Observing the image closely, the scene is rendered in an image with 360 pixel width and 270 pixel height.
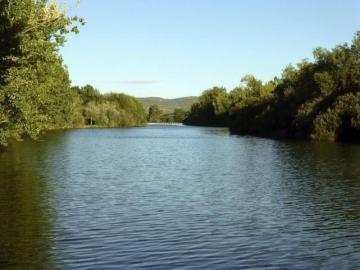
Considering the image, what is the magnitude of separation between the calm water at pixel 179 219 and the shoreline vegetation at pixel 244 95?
6.48 metres

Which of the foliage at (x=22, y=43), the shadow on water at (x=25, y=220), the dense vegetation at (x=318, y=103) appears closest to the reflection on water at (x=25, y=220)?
the shadow on water at (x=25, y=220)

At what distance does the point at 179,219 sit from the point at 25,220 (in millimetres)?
7283

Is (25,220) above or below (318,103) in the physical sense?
below

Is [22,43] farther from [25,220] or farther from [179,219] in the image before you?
[179,219]

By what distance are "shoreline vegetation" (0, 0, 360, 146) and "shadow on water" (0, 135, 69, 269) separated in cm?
505

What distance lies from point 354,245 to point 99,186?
20899mm

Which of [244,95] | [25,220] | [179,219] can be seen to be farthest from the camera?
[244,95]

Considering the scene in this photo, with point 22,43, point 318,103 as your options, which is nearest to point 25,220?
point 22,43

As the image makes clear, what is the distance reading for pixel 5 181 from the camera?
125 ft

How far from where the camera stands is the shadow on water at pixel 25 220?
60.2 feet

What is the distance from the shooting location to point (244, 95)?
199 metres

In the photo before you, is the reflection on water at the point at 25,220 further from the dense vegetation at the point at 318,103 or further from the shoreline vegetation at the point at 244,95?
the dense vegetation at the point at 318,103

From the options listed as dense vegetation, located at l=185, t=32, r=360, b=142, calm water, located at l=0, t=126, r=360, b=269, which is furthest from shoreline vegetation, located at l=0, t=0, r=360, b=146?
calm water, located at l=0, t=126, r=360, b=269

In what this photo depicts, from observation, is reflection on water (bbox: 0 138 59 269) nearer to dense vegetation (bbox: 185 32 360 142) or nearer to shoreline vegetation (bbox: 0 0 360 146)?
shoreline vegetation (bbox: 0 0 360 146)
